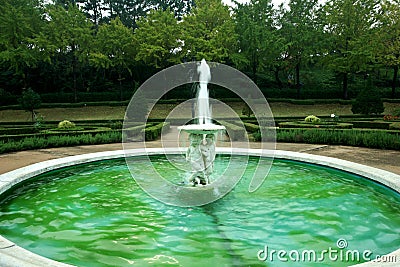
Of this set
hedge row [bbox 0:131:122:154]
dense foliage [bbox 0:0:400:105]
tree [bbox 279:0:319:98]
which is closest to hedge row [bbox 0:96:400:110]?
dense foliage [bbox 0:0:400:105]

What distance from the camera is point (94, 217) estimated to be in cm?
591

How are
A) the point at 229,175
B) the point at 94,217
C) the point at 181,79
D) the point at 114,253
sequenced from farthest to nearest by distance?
1. the point at 181,79
2. the point at 229,175
3. the point at 94,217
4. the point at 114,253

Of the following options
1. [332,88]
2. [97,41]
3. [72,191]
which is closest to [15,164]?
[72,191]

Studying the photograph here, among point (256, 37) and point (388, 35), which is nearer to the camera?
point (388, 35)

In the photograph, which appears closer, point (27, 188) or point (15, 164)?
point (27, 188)

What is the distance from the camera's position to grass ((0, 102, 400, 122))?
1074 inches

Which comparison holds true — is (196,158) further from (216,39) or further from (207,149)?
(216,39)

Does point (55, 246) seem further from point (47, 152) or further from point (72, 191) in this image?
point (47, 152)

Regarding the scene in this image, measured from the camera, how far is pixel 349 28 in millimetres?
29969

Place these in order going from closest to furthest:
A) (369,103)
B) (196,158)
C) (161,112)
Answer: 1. (196,158)
2. (369,103)
3. (161,112)

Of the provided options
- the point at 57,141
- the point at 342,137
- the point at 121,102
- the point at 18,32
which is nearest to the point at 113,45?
the point at 121,102

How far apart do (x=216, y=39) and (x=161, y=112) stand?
7.38 meters

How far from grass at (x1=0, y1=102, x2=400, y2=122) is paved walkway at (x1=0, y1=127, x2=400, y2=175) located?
13.9 m

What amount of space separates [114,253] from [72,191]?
10.8ft
